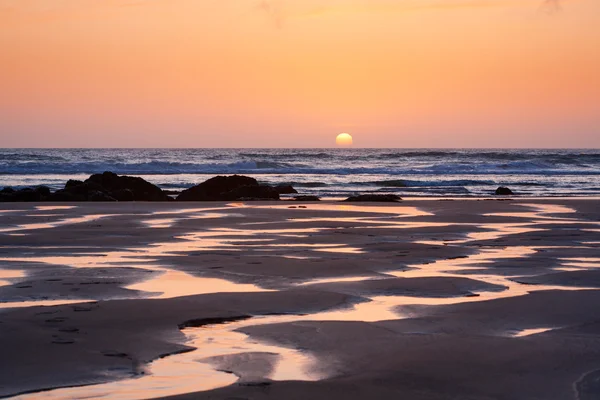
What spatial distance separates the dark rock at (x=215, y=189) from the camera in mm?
23875

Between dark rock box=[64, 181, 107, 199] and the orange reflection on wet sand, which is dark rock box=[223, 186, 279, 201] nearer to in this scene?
dark rock box=[64, 181, 107, 199]

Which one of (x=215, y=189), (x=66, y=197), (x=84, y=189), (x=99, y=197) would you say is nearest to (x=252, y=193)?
(x=215, y=189)

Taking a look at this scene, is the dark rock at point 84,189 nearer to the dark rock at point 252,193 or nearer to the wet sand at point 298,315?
the dark rock at point 252,193

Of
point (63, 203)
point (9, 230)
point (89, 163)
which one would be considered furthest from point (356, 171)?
point (9, 230)

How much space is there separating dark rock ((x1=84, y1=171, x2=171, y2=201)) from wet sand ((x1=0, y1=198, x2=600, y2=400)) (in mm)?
10589

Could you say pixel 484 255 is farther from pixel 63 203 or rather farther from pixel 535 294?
pixel 63 203

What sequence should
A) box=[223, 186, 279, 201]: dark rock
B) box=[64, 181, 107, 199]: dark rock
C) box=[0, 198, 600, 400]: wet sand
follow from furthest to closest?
1. box=[223, 186, 279, 201]: dark rock
2. box=[64, 181, 107, 199]: dark rock
3. box=[0, 198, 600, 400]: wet sand

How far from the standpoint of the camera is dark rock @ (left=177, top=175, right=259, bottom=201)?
23.9 m

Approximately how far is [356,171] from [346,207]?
36018 millimetres

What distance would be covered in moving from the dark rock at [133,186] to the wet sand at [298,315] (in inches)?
417

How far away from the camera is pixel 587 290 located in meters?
7.44

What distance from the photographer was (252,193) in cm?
2419

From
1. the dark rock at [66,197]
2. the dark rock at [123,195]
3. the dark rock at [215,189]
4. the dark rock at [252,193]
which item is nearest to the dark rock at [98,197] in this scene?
the dark rock at [66,197]

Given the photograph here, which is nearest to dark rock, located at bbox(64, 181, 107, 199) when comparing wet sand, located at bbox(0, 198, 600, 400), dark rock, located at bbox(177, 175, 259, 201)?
dark rock, located at bbox(177, 175, 259, 201)
